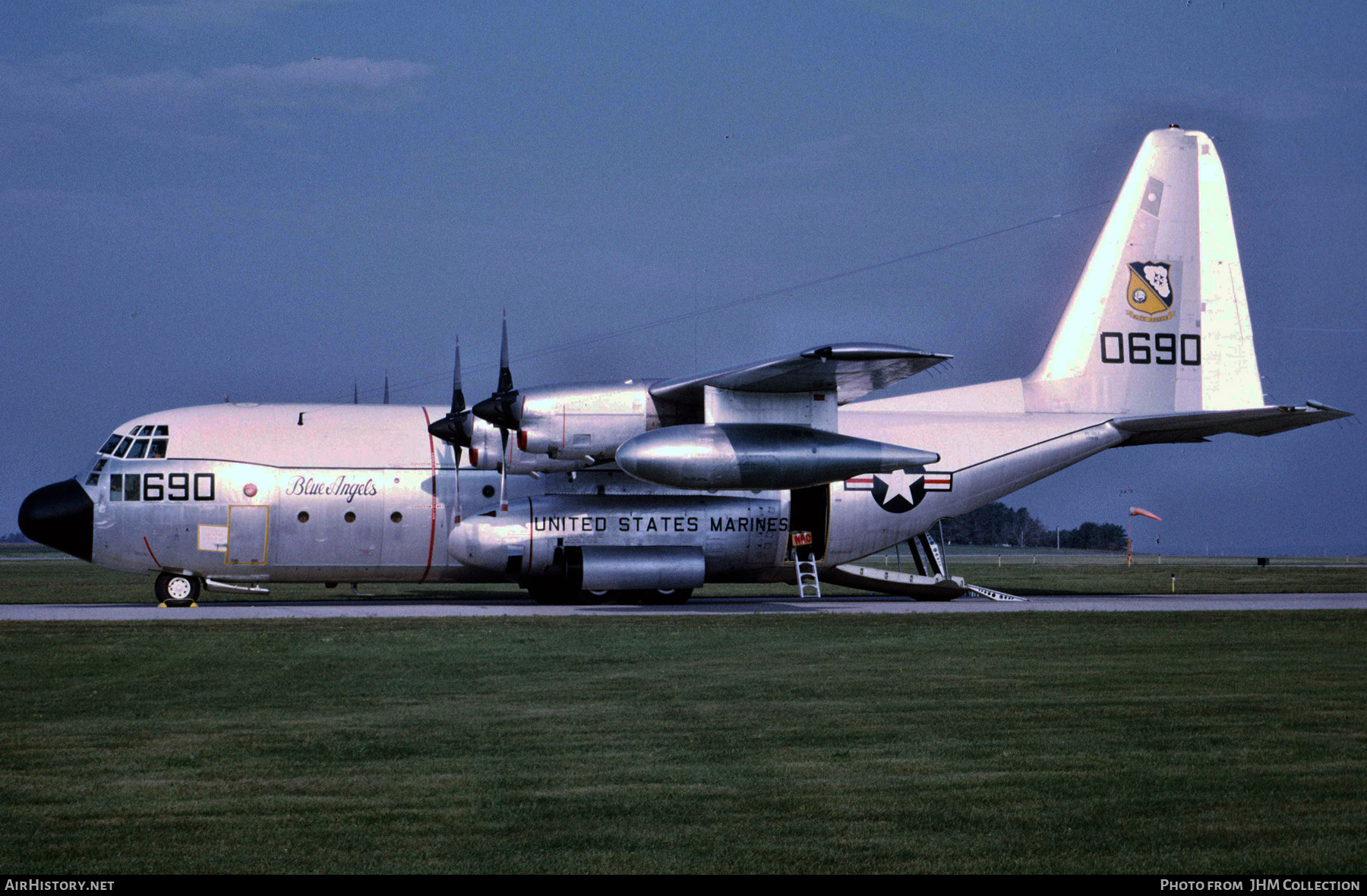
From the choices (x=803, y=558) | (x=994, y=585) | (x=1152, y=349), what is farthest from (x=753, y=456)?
(x=994, y=585)

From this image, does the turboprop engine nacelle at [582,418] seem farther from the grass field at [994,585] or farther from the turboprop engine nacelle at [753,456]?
the grass field at [994,585]

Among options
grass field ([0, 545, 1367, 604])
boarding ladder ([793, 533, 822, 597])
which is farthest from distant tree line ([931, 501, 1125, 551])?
boarding ladder ([793, 533, 822, 597])

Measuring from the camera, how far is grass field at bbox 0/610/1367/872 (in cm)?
682

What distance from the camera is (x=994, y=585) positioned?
134 feet

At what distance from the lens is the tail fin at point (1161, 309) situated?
28.4 meters

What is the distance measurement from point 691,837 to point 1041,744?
12.9ft

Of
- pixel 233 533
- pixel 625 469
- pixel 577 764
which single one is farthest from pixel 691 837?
pixel 233 533

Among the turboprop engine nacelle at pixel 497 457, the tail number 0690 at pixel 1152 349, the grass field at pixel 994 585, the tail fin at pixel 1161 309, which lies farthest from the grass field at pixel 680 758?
the grass field at pixel 994 585

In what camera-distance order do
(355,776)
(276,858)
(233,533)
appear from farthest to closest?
(233,533) < (355,776) < (276,858)

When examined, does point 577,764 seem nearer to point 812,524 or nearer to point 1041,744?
point 1041,744

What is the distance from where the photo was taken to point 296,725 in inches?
419

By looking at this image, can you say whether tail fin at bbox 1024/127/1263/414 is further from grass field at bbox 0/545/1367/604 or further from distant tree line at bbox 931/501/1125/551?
distant tree line at bbox 931/501/1125/551

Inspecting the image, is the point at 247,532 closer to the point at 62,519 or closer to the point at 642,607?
the point at 62,519

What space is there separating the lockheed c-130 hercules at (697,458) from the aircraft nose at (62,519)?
0.04m
